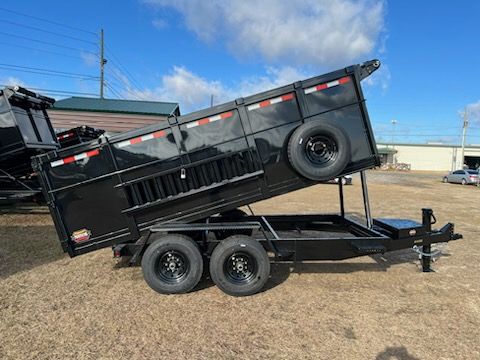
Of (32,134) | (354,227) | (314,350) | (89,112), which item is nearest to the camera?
(314,350)

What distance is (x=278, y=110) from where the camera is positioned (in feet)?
15.7

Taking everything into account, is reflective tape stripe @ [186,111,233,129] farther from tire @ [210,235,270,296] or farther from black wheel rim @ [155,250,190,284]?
black wheel rim @ [155,250,190,284]

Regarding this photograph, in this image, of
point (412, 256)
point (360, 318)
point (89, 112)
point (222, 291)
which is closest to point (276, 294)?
point (222, 291)

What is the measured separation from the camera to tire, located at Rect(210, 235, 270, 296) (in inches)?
182

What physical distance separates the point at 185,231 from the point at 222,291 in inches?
37.7

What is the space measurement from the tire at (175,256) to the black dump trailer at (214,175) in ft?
0.04

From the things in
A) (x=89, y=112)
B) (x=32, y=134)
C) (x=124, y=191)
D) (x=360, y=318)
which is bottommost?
(x=360, y=318)

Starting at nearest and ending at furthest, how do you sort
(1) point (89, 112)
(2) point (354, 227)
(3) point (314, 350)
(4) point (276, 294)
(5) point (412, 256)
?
(3) point (314, 350), (4) point (276, 294), (2) point (354, 227), (5) point (412, 256), (1) point (89, 112)

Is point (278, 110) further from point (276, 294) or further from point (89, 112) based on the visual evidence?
point (89, 112)

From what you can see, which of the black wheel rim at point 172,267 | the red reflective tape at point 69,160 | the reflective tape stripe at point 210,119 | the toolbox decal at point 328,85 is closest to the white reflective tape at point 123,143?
the red reflective tape at point 69,160

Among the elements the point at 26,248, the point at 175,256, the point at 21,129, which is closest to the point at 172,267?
the point at 175,256

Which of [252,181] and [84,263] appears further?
[84,263]

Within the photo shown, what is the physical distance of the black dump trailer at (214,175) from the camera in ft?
15.4

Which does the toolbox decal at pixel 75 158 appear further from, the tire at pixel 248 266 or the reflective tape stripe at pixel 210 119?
the tire at pixel 248 266
